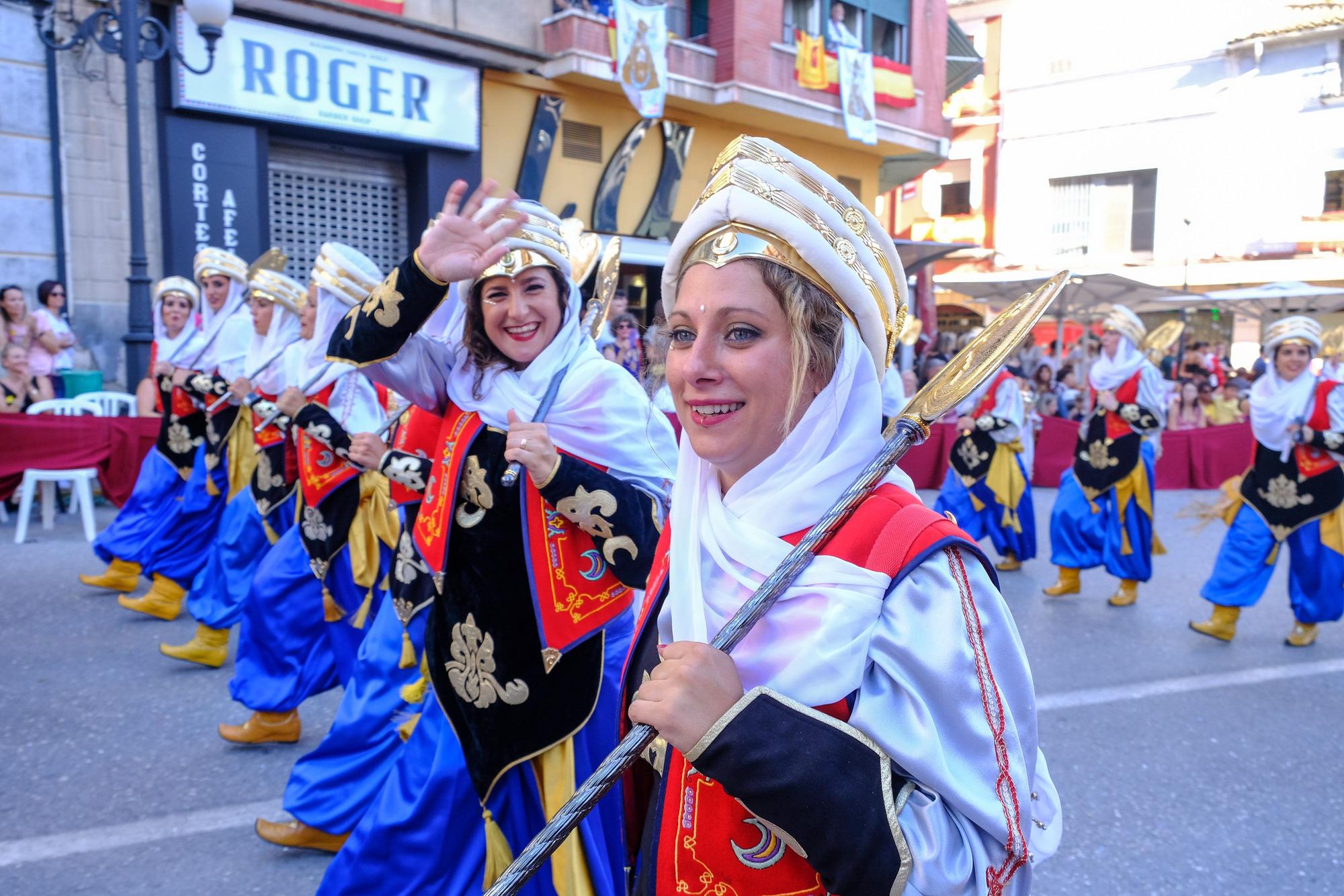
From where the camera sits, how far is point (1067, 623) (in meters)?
6.35

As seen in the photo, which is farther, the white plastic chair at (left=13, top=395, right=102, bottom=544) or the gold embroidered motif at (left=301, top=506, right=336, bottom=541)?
the white plastic chair at (left=13, top=395, right=102, bottom=544)

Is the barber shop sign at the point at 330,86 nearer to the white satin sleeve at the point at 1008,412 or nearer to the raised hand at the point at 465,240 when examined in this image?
the white satin sleeve at the point at 1008,412

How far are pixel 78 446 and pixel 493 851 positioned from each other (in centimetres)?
678

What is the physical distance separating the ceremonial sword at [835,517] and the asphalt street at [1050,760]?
197 cm

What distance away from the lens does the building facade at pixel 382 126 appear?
10.8 metres

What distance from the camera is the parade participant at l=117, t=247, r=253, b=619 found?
5.72 metres

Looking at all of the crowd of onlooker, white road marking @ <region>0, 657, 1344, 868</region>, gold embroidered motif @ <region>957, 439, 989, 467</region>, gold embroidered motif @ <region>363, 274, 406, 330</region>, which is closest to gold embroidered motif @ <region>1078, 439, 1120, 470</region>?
gold embroidered motif @ <region>957, 439, 989, 467</region>

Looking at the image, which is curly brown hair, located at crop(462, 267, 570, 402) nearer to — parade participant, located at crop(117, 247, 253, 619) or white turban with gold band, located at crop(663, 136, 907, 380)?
white turban with gold band, located at crop(663, 136, 907, 380)

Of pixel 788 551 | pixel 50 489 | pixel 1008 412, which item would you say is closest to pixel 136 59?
pixel 50 489

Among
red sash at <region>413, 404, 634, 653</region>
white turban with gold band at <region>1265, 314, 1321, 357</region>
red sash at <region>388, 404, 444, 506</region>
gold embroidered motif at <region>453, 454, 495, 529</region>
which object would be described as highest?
white turban with gold band at <region>1265, 314, 1321, 357</region>

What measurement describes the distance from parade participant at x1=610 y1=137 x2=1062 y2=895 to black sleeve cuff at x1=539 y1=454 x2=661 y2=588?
0.75 meters

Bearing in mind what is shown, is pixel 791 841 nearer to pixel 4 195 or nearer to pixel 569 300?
pixel 569 300

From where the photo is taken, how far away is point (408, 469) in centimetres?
304

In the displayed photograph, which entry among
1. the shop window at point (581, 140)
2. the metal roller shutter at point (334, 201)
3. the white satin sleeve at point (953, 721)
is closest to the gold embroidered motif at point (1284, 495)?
the white satin sleeve at point (953, 721)
